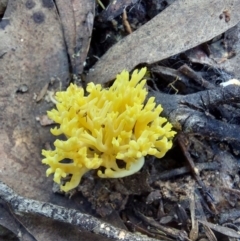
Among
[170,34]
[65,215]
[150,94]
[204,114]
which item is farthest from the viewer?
[170,34]

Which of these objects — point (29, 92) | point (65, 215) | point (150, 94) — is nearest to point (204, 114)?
point (150, 94)

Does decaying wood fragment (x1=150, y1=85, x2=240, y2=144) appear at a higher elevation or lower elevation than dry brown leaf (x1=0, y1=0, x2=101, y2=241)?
lower

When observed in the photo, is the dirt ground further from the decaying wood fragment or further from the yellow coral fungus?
the yellow coral fungus

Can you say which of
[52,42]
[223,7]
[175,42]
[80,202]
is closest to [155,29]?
[175,42]

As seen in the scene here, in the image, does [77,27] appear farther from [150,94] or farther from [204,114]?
[204,114]

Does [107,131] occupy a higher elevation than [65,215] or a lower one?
higher

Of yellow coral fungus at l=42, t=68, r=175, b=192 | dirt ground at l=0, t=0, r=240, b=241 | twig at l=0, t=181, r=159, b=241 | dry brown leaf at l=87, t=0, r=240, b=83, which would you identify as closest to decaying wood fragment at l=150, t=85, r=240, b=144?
dirt ground at l=0, t=0, r=240, b=241

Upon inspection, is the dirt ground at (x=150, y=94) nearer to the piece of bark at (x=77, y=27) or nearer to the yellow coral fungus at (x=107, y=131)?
the piece of bark at (x=77, y=27)

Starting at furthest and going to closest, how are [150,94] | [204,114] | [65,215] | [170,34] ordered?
1. [170,34]
2. [150,94]
3. [204,114]
4. [65,215]

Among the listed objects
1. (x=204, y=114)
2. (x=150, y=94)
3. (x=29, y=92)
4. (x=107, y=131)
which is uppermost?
(x=29, y=92)
